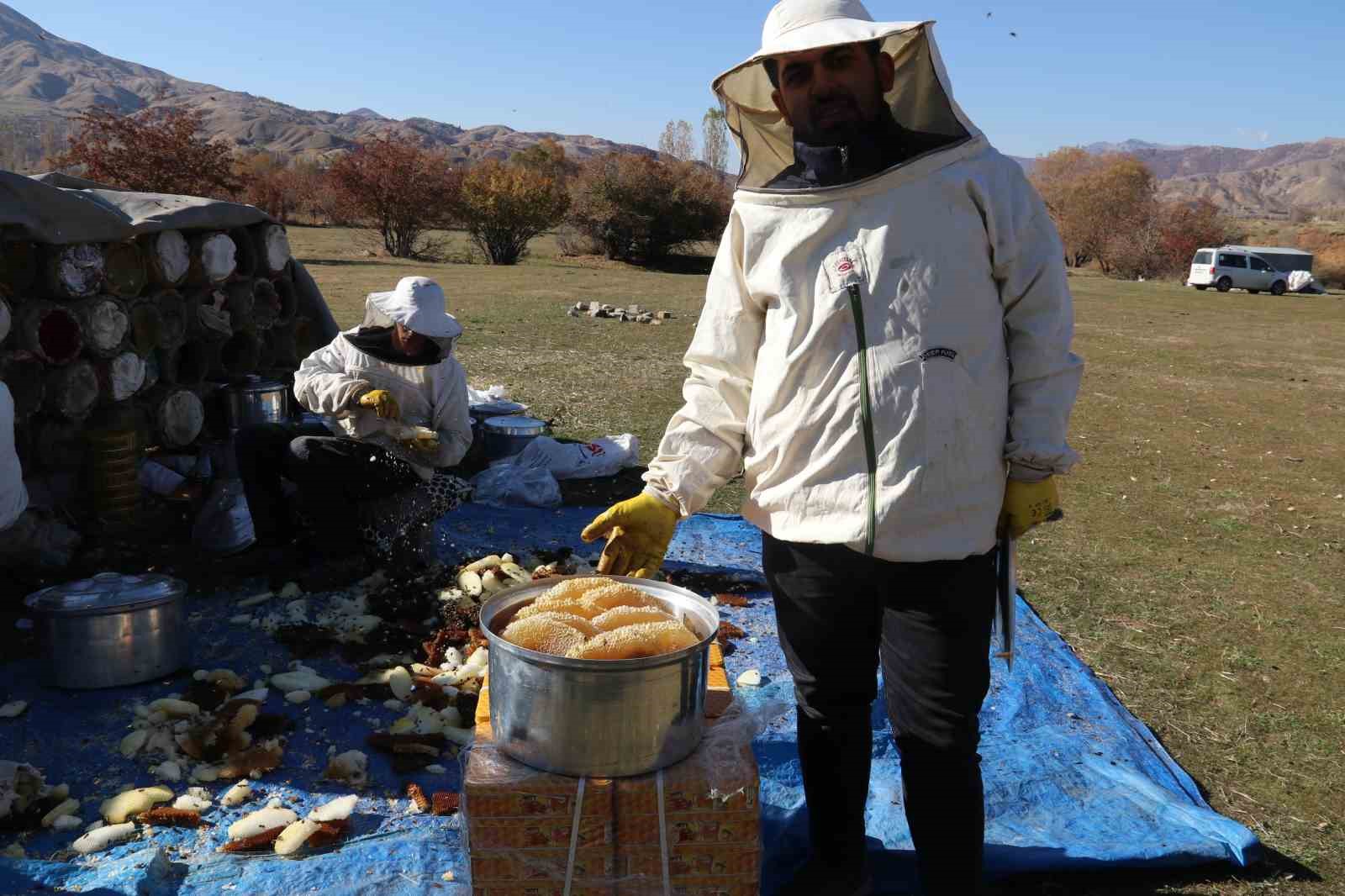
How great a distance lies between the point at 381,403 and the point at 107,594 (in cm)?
142

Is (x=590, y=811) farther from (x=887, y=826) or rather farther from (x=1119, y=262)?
(x=1119, y=262)

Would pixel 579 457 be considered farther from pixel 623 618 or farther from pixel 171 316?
pixel 623 618

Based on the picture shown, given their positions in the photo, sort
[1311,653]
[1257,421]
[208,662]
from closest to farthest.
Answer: [208,662] → [1311,653] → [1257,421]

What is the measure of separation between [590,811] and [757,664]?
213cm

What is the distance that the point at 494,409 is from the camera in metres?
7.42

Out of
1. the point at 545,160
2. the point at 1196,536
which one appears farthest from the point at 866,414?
the point at 545,160

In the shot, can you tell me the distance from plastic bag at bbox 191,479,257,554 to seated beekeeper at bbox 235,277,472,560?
33 centimetres

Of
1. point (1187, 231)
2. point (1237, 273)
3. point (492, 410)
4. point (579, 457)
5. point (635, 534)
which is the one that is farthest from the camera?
point (1187, 231)

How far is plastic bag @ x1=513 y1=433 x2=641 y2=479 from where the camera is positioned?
22.5 feet

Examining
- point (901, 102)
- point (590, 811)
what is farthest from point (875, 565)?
point (901, 102)

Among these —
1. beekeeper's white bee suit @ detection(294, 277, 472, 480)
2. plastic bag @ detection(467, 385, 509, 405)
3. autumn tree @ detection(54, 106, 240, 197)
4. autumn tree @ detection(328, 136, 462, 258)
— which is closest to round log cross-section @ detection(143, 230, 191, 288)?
beekeeper's white bee suit @ detection(294, 277, 472, 480)

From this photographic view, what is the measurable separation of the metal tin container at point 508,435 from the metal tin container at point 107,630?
3.28 metres

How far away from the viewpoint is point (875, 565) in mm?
2242

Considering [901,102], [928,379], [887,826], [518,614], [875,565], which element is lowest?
[887,826]
